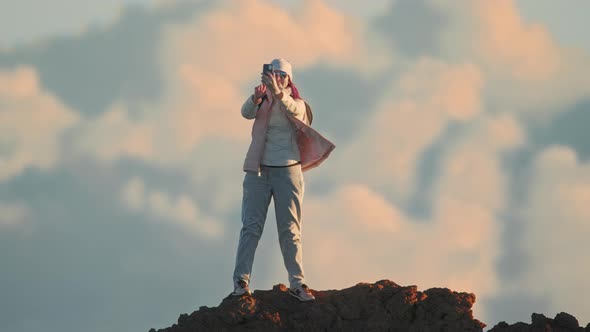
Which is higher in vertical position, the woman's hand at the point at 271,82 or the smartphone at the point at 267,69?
the smartphone at the point at 267,69

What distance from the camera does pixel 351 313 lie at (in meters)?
18.0

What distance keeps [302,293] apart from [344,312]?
0.76m

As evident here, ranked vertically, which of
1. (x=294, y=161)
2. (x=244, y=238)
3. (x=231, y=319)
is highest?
(x=294, y=161)

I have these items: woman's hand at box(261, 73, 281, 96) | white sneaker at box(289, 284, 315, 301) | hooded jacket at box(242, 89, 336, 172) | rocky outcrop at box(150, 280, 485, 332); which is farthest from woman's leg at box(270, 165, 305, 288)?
woman's hand at box(261, 73, 281, 96)

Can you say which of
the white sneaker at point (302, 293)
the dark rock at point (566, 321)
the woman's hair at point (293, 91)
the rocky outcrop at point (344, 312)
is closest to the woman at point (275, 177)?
the white sneaker at point (302, 293)

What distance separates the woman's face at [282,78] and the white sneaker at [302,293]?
131 inches

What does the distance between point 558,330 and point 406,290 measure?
254 centimetres

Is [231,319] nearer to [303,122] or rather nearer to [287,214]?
[287,214]

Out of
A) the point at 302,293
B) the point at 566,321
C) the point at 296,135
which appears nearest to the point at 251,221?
the point at 302,293

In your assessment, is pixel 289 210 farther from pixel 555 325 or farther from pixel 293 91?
pixel 555 325

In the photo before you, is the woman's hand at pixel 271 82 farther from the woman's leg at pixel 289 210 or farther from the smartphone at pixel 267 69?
the woman's leg at pixel 289 210

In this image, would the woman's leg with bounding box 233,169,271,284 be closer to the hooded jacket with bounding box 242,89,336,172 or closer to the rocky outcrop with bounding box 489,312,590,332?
the hooded jacket with bounding box 242,89,336,172

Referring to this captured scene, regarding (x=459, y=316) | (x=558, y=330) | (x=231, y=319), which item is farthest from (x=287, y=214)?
(x=558, y=330)

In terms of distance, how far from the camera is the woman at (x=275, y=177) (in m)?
17.9
